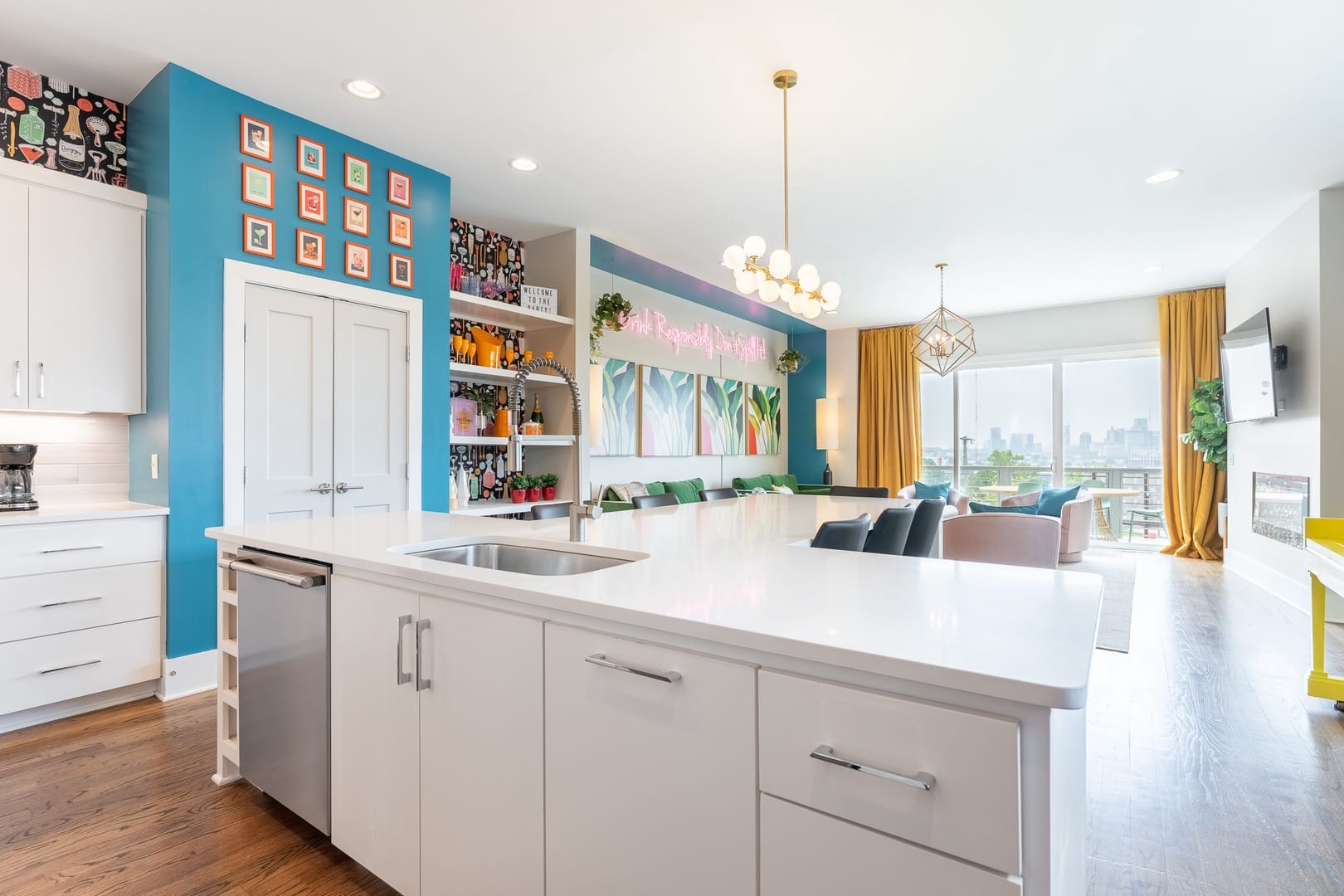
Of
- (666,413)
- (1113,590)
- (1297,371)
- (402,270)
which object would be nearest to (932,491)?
(1113,590)

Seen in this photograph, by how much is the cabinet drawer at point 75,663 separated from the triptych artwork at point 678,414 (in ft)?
11.3

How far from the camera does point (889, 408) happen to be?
8.51 m

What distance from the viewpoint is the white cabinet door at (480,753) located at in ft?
4.18

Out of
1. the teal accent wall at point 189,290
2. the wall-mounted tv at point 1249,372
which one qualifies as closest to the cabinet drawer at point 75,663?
the teal accent wall at point 189,290

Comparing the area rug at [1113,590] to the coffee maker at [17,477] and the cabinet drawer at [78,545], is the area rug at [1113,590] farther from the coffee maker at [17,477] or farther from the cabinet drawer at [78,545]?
the coffee maker at [17,477]

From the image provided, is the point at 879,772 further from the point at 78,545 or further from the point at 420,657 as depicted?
the point at 78,545

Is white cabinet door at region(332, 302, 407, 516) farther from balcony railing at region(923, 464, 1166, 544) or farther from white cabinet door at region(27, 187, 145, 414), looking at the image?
balcony railing at region(923, 464, 1166, 544)

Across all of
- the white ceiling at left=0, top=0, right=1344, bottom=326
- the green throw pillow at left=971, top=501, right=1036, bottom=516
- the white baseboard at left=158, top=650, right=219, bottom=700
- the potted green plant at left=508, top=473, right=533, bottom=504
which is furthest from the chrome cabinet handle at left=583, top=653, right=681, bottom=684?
the green throw pillow at left=971, top=501, right=1036, bottom=516

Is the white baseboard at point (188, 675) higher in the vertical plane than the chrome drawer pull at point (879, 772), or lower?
lower

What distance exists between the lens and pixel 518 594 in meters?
1.27

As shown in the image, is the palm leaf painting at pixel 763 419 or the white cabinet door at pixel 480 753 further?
the palm leaf painting at pixel 763 419

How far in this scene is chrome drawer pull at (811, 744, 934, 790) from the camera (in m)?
0.83

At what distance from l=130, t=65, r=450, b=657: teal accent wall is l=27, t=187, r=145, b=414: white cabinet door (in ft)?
0.27

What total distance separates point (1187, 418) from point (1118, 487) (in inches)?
39.8
